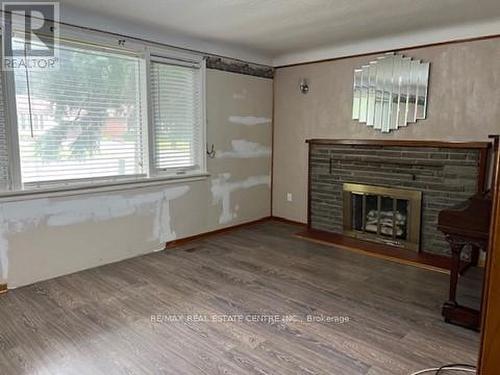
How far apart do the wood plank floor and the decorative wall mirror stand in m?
1.60

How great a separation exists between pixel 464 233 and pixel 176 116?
9.91 ft

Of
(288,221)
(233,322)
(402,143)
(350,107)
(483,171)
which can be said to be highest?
(350,107)

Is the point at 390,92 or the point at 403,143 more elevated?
the point at 390,92

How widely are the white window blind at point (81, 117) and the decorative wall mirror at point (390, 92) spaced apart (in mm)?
2496

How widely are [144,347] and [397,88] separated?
3.52 m

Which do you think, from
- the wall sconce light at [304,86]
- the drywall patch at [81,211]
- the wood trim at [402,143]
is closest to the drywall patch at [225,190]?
the drywall patch at [81,211]

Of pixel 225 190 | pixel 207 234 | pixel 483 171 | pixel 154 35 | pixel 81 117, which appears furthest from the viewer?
pixel 225 190

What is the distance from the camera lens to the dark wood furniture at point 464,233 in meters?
2.42

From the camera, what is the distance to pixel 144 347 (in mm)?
2262

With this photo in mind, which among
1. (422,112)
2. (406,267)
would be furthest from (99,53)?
A: (406,267)

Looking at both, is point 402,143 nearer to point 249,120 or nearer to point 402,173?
point 402,173

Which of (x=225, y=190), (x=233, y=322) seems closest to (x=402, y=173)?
(x=225, y=190)

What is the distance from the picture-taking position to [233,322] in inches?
101

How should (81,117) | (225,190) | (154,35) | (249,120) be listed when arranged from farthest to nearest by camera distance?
(249,120) < (225,190) < (154,35) < (81,117)
